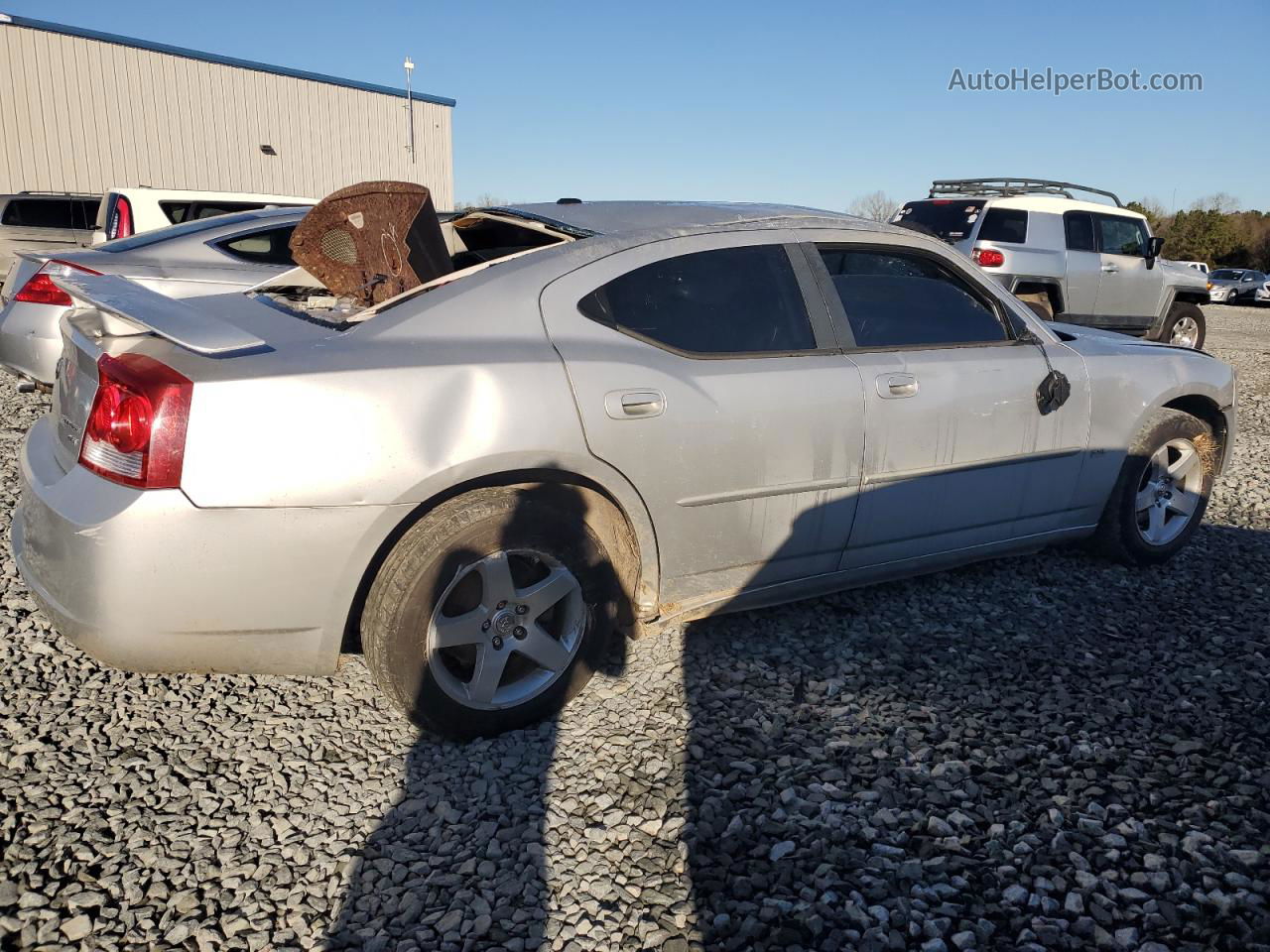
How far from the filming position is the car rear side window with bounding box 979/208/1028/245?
1017 cm

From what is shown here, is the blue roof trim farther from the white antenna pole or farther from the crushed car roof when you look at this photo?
the crushed car roof

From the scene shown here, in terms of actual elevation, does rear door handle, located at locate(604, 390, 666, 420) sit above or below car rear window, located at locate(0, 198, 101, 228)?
below

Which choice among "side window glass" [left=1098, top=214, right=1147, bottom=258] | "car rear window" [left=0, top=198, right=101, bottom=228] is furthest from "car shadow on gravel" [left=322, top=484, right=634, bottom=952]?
"car rear window" [left=0, top=198, right=101, bottom=228]

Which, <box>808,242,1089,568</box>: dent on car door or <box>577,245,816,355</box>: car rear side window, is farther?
<box>808,242,1089,568</box>: dent on car door

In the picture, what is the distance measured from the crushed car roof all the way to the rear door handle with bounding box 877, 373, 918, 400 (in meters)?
0.69

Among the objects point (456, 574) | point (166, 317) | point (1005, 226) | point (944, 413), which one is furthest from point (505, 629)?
point (1005, 226)

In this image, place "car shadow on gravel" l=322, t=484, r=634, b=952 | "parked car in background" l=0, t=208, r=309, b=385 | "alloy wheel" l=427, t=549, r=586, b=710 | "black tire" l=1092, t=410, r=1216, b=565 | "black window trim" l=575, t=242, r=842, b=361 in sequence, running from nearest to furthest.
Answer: "car shadow on gravel" l=322, t=484, r=634, b=952, "alloy wheel" l=427, t=549, r=586, b=710, "black window trim" l=575, t=242, r=842, b=361, "black tire" l=1092, t=410, r=1216, b=565, "parked car in background" l=0, t=208, r=309, b=385

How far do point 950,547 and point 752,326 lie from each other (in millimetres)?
1275

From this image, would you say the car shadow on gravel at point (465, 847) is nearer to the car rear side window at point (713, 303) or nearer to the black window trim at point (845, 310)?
the car rear side window at point (713, 303)

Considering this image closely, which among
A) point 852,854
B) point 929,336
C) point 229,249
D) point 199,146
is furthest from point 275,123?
point 852,854

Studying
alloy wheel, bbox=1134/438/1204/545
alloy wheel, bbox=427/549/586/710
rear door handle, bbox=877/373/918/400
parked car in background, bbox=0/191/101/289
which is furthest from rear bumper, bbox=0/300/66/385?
alloy wheel, bbox=1134/438/1204/545

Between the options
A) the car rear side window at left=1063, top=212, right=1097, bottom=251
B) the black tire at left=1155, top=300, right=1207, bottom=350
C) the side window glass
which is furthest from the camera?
the black tire at left=1155, top=300, right=1207, bottom=350

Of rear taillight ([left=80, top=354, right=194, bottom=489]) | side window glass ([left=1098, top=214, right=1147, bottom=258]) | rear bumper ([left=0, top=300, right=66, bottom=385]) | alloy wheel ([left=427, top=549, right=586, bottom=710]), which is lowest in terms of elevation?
alloy wheel ([left=427, top=549, right=586, bottom=710])

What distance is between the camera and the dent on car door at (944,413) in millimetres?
3266
